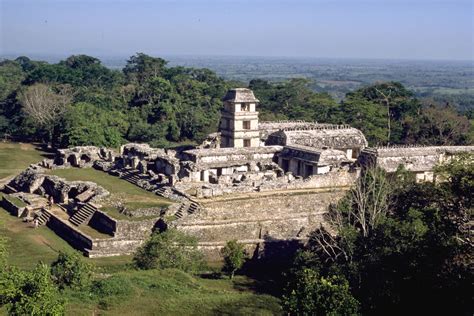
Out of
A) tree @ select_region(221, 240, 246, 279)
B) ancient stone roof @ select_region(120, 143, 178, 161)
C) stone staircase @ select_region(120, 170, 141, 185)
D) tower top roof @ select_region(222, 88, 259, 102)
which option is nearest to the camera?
tree @ select_region(221, 240, 246, 279)

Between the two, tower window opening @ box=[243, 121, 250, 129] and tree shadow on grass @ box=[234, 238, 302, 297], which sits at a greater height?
tower window opening @ box=[243, 121, 250, 129]

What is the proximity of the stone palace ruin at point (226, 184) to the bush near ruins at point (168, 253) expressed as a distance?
1.83m

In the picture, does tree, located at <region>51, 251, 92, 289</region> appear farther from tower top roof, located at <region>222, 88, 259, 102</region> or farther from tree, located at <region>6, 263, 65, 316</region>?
tower top roof, located at <region>222, 88, 259, 102</region>

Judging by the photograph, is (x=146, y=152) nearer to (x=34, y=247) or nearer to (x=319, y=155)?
(x=319, y=155)

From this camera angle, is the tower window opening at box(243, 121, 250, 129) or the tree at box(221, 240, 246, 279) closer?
the tree at box(221, 240, 246, 279)

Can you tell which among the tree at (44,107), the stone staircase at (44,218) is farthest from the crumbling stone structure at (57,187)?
the tree at (44,107)

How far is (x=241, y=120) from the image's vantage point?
40.4m

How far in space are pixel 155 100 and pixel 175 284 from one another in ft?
144

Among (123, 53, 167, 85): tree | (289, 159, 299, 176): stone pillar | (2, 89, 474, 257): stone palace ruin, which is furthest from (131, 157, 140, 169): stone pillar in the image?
(123, 53, 167, 85): tree

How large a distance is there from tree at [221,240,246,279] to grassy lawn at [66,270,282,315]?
172cm

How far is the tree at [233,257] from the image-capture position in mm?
26031

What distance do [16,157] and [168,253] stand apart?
26.1 metres

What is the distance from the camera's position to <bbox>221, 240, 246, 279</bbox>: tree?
2603 centimetres

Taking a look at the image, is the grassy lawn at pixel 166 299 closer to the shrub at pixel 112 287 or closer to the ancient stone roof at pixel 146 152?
the shrub at pixel 112 287
